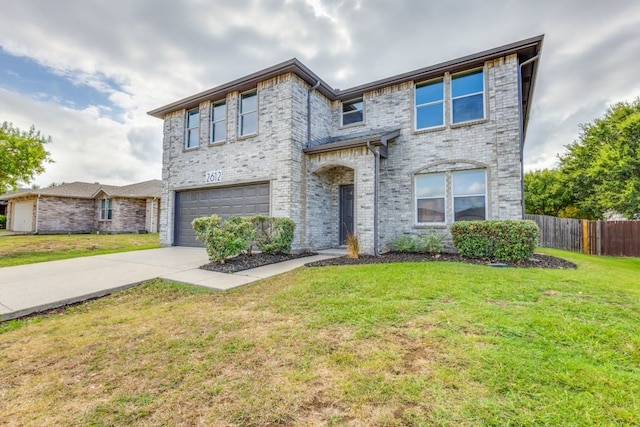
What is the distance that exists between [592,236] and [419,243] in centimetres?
912

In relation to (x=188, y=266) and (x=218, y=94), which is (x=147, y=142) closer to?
(x=218, y=94)

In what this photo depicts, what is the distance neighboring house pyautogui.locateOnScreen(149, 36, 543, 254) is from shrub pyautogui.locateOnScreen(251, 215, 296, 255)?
2.70 ft

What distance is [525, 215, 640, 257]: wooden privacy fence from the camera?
39.1ft

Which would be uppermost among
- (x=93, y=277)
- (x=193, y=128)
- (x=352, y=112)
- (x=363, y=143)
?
(x=352, y=112)

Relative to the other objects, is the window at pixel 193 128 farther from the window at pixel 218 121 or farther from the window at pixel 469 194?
the window at pixel 469 194

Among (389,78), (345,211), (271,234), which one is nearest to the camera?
(271,234)

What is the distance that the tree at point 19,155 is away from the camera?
457 inches

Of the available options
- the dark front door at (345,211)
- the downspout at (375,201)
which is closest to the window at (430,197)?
the downspout at (375,201)

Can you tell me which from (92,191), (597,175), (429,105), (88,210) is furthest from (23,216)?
(597,175)

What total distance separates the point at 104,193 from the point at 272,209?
1917 cm

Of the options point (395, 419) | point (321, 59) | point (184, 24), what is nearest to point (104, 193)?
point (184, 24)

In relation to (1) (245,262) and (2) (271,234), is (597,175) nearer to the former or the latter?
(2) (271,234)

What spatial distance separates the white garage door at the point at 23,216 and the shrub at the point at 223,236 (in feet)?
76.5

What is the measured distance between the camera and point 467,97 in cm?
951
